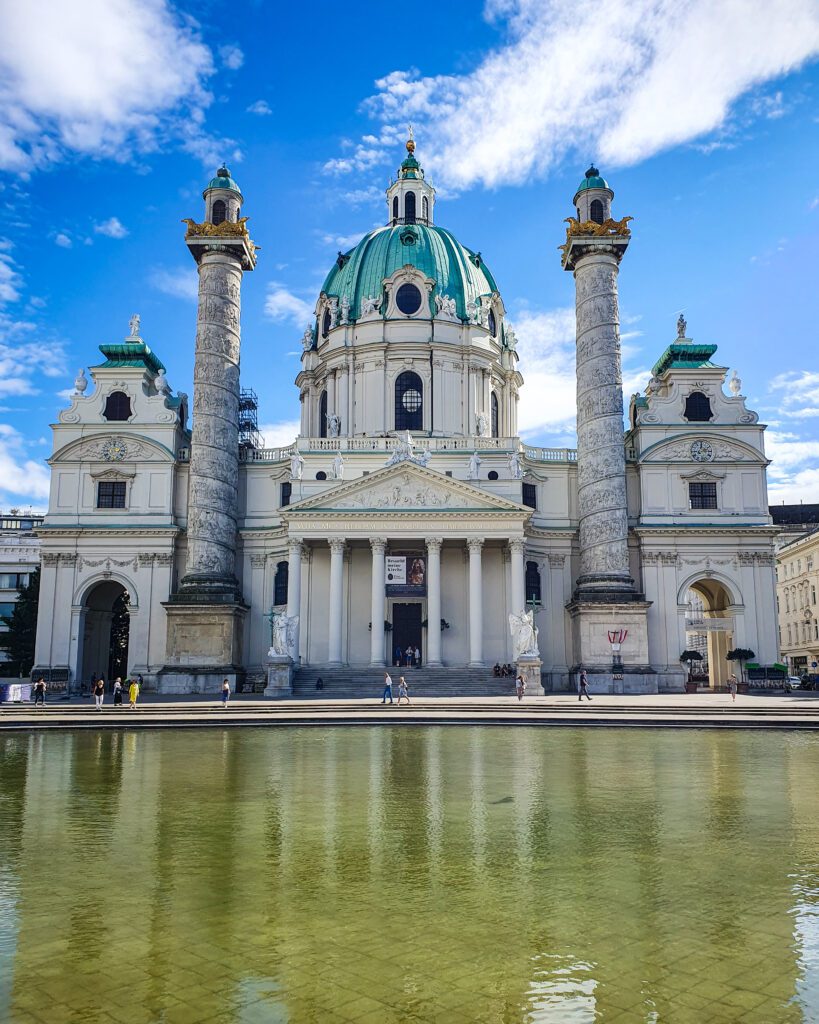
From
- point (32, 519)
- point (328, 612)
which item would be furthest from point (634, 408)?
point (32, 519)

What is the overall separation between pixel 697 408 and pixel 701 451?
2.80 m

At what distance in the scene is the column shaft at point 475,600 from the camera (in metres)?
45.9

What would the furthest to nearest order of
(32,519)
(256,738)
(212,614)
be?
(32,519), (212,614), (256,738)

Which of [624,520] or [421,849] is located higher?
[624,520]

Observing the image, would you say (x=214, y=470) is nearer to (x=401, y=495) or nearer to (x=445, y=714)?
(x=401, y=495)

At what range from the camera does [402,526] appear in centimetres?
4694

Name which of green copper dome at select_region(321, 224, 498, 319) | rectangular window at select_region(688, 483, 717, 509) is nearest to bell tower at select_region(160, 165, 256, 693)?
green copper dome at select_region(321, 224, 498, 319)

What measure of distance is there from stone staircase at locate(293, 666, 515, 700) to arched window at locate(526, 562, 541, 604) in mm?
8250

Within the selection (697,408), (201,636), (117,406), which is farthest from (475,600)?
(117,406)

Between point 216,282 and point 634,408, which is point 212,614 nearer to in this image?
point 216,282

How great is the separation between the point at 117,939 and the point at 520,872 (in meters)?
3.86

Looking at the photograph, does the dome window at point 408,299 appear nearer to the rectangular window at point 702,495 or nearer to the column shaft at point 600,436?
the column shaft at point 600,436

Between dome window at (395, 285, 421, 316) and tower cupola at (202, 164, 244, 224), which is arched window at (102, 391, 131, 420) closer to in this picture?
tower cupola at (202, 164, 244, 224)

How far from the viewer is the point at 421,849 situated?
385 inches
